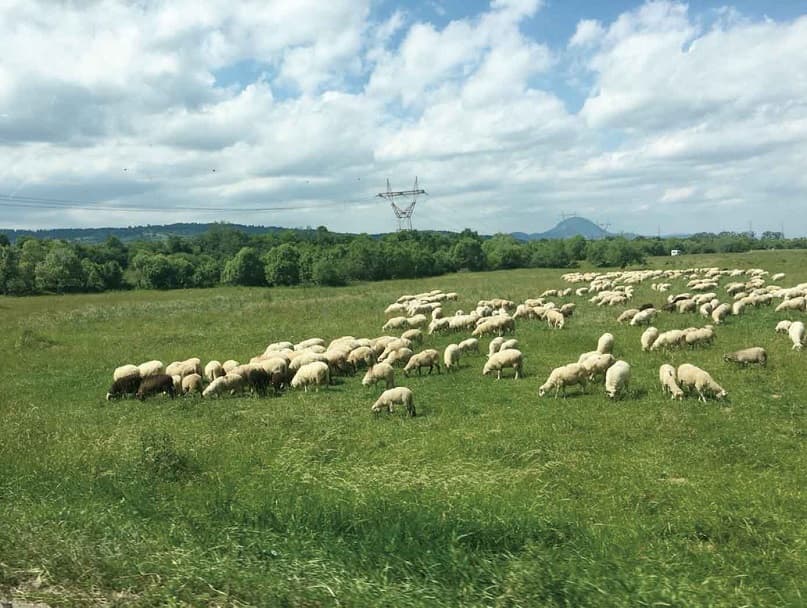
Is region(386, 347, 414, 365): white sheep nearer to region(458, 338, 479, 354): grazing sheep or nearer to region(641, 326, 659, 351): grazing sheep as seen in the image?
region(458, 338, 479, 354): grazing sheep

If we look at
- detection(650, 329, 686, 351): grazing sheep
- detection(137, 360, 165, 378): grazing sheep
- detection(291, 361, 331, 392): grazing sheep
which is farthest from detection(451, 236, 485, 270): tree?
detection(291, 361, 331, 392): grazing sheep

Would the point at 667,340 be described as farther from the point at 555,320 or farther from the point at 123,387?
the point at 123,387

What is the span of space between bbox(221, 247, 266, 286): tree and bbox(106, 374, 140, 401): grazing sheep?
69781 mm

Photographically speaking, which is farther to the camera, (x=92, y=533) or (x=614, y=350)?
(x=614, y=350)

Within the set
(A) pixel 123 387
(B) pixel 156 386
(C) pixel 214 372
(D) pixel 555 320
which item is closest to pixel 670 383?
(D) pixel 555 320

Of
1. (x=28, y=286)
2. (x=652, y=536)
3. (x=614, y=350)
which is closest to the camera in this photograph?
(x=652, y=536)

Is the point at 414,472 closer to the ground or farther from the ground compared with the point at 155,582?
closer to the ground

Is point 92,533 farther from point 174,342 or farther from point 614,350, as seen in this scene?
point 174,342

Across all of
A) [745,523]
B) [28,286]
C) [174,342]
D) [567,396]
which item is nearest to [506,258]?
[28,286]

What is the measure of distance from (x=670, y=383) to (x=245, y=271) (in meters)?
78.5

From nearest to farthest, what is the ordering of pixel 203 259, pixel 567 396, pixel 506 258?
1. pixel 567 396
2. pixel 203 259
3. pixel 506 258

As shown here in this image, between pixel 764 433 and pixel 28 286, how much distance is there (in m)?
87.5

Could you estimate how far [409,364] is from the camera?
19.5 m

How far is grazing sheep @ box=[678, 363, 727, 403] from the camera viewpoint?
1411cm
